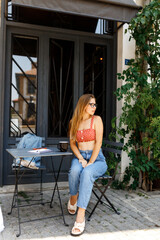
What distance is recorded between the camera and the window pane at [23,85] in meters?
4.87

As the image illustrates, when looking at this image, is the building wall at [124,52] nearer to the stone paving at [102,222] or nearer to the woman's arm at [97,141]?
the stone paving at [102,222]

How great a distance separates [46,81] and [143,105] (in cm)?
186

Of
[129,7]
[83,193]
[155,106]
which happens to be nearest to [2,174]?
[83,193]

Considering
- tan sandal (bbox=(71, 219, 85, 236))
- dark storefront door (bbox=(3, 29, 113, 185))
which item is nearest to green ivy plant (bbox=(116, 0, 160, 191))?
dark storefront door (bbox=(3, 29, 113, 185))

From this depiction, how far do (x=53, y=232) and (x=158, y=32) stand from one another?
362cm

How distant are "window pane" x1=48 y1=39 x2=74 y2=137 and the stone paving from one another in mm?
1369

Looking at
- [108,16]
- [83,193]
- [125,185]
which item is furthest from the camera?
[125,185]

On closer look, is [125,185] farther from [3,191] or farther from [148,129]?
[3,191]

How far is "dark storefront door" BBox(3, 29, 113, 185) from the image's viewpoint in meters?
4.85

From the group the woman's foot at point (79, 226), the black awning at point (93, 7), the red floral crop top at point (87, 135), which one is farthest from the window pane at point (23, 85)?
the woman's foot at point (79, 226)

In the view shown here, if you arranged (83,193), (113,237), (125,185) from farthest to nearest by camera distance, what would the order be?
(125,185), (83,193), (113,237)

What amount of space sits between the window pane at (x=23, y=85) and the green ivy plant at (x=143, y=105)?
1.63 metres

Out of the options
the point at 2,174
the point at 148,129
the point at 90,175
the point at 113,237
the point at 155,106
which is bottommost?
the point at 113,237

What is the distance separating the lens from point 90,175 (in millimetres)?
3275
